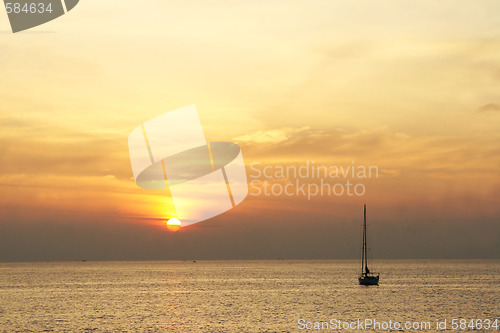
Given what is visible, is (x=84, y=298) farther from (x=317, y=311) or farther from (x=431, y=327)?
(x=431, y=327)

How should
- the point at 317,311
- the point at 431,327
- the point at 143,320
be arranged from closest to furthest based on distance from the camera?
the point at 431,327 → the point at 143,320 → the point at 317,311

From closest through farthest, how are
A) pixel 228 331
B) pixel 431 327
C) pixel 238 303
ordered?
pixel 228 331 < pixel 431 327 < pixel 238 303

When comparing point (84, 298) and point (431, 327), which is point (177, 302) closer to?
point (84, 298)

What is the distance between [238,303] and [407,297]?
46.6 metres

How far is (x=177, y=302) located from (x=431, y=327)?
60.8 m

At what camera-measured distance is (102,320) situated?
311 ft

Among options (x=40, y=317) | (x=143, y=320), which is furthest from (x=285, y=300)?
(x=40, y=317)

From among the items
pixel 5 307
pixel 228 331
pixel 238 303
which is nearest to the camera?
pixel 228 331

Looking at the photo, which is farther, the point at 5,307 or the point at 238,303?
the point at 238,303

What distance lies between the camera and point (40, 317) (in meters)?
99.8

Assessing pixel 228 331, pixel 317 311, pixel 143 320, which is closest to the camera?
pixel 228 331

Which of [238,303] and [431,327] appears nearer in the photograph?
[431,327]

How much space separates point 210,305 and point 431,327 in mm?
49730

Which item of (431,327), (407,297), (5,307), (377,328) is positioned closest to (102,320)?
(5,307)
